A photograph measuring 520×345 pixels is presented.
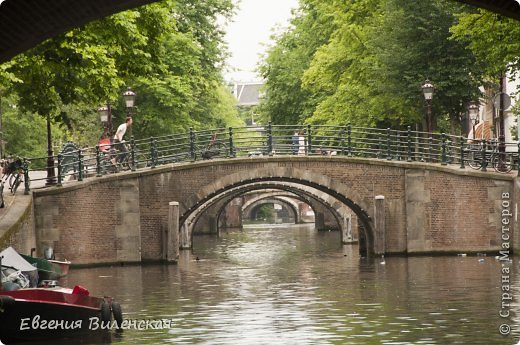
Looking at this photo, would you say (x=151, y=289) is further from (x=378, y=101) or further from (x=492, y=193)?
(x=378, y=101)

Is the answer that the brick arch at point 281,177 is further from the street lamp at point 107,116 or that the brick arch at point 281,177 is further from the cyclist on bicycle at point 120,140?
the street lamp at point 107,116

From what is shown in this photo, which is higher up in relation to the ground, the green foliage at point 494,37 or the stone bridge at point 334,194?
the green foliage at point 494,37

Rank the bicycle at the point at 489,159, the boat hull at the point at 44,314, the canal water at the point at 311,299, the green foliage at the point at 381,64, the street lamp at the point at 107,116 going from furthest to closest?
the green foliage at the point at 381,64 → the street lamp at the point at 107,116 → the bicycle at the point at 489,159 → the canal water at the point at 311,299 → the boat hull at the point at 44,314

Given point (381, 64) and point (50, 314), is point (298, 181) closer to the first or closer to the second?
point (381, 64)

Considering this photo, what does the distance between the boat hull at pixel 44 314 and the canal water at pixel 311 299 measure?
1.77 ft

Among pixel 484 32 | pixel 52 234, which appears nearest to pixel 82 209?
pixel 52 234

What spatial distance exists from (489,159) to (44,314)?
1789cm

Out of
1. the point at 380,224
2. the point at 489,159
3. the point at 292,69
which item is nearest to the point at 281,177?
the point at 380,224

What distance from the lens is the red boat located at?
16.4 m

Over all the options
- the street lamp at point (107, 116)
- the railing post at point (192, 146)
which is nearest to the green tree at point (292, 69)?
the street lamp at point (107, 116)

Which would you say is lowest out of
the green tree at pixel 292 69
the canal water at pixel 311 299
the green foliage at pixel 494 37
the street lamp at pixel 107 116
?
the canal water at pixel 311 299

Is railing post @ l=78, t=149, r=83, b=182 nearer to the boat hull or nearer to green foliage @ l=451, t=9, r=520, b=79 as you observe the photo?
green foliage @ l=451, t=9, r=520, b=79

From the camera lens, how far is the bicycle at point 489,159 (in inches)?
1235

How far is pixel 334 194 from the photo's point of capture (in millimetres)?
33156
